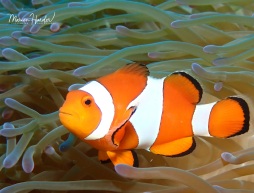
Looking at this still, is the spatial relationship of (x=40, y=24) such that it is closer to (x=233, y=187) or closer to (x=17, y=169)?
(x=17, y=169)

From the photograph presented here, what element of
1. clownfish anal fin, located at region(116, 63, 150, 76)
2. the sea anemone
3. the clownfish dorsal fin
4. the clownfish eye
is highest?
clownfish anal fin, located at region(116, 63, 150, 76)

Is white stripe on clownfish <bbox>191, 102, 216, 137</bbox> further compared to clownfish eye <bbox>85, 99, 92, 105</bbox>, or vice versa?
white stripe on clownfish <bbox>191, 102, 216, 137</bbox>

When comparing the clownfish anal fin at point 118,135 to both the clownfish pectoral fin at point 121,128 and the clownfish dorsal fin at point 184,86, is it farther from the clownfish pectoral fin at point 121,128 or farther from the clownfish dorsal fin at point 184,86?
the clownfish dorsal fin at point 184,86

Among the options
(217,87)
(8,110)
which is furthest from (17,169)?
(217,87)

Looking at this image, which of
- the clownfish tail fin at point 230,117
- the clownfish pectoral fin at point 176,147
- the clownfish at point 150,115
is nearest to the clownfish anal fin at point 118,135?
the clownfish at point 150,115

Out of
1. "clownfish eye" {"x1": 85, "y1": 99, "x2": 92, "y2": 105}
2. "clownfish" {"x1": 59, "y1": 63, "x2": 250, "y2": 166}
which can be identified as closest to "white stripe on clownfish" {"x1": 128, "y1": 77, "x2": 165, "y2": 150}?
"clownfish" {"x1": 59, "y1": 63, "x2": 250, "y2": 166}

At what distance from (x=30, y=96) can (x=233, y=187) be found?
0.74m

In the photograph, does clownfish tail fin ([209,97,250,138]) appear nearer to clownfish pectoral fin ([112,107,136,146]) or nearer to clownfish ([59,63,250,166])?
clownfish ([59,63,250,166])

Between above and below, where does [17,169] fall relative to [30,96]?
below

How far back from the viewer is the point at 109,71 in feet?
4.40

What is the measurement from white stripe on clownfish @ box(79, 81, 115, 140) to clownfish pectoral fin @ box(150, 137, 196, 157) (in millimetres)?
154

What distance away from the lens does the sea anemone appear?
113 cm

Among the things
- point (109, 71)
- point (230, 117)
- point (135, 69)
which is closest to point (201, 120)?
point (230, 117)

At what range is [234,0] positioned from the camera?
4.54ft
